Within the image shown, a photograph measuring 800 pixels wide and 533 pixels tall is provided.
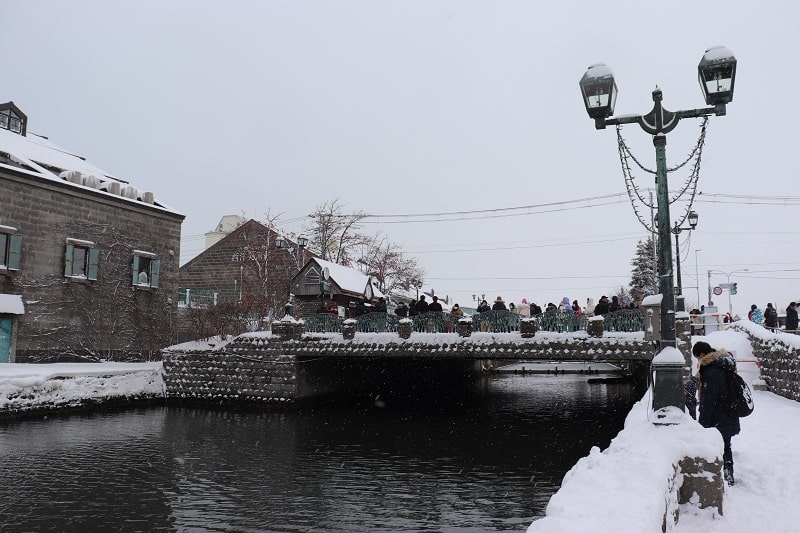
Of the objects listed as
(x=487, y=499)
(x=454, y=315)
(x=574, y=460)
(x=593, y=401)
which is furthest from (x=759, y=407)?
(x=593, y=401)

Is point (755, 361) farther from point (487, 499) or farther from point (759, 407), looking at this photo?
point (487, 499)

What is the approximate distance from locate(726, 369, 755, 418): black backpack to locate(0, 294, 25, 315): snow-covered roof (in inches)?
982

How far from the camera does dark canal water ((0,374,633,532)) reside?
424 inches

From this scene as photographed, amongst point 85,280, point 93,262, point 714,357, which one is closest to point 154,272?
point 93,262

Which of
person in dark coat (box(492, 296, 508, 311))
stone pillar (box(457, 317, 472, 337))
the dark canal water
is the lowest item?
the dark canal water

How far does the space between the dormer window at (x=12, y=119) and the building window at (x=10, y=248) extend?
915cm

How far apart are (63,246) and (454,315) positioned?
17.3m

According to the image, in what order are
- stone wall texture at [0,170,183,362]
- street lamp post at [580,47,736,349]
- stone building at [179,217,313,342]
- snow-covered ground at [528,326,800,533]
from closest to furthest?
snow-covered ground at [528,326,800,533] < street lamp post at [580,47,736,349] < stone wall texture at [0,170,183,362] < stone building at [179,217,313,342]

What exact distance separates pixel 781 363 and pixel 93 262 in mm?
26788

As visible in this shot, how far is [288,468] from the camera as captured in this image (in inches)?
577

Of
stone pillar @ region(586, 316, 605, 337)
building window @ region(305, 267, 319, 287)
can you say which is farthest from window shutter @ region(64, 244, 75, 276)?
stone pillar @ region(586, 316, 605, 337)

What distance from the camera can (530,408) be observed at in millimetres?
26578

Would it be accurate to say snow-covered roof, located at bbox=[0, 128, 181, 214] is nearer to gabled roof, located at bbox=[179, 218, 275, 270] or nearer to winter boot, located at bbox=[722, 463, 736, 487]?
gabled roof, located at bbox=[179, 218, 275, 270]

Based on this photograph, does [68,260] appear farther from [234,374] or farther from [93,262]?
[234,374]
